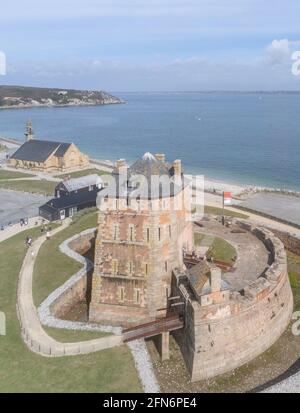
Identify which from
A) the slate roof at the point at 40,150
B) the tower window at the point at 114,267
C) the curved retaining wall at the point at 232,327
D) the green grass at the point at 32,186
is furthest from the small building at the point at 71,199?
the curved retaining wall at the point at 232,327

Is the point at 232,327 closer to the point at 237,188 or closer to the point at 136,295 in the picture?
the point at 136,295

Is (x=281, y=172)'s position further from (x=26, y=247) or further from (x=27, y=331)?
(x=27, y=331)

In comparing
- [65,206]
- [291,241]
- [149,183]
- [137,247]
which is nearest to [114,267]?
[137,247]

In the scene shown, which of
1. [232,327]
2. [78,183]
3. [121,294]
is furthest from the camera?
[78,183]

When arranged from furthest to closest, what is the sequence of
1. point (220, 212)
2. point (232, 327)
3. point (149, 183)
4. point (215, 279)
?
point (220, 212) < point (149, 183) < point (232, 327) < point (215, 279)

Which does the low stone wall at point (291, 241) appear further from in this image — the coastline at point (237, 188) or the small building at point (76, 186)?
the small building at point (76, 186)

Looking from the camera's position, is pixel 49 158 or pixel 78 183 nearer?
pixel 78 183

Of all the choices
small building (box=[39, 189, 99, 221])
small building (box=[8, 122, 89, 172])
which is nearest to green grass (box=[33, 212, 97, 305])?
small building (box=[39, 189, 99, 221])

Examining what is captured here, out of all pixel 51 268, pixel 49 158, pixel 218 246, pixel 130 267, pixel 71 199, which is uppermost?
pixel 49 158
